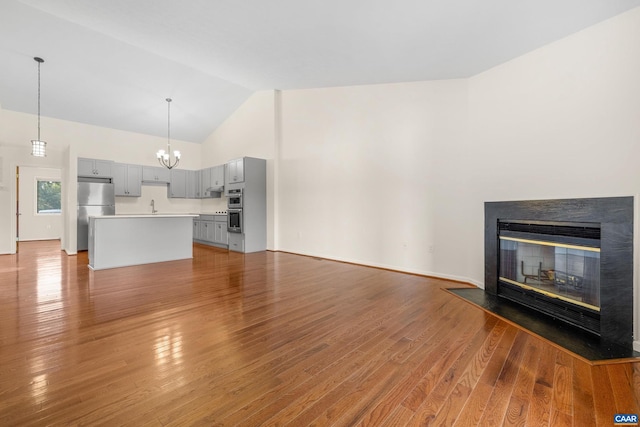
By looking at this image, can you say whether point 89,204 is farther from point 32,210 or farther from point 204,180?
point 32,210

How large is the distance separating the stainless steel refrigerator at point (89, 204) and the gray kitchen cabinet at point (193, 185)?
2.02 meters

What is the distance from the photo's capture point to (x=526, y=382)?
5.45ft

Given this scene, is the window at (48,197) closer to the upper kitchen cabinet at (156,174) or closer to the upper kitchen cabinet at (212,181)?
the upper kitchen cabinet at (156,174)

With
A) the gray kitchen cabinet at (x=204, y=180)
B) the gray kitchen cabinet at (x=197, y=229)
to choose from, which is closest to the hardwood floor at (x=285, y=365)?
the gray kitchen cabinet at (x=197, y=229)

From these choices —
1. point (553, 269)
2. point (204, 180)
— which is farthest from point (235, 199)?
point (553, 269)

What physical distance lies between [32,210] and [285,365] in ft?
37.5

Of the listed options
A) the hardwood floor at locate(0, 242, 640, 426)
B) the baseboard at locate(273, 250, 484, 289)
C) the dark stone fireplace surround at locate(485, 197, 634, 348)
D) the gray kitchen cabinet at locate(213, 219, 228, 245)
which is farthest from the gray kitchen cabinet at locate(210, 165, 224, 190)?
the dark stone fireplace surround at locate(485, 197, 634, 348)

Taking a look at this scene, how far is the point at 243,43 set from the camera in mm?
3984

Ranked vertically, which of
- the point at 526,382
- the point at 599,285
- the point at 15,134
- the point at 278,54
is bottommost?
the point at 526,382

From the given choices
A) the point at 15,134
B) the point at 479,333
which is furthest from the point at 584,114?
the point at 15,134

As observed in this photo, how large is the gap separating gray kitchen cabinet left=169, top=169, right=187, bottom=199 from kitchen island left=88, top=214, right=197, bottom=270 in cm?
305

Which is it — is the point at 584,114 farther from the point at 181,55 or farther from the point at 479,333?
the point at 181,55

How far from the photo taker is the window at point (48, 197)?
895 cm

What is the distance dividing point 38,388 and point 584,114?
4.63m
